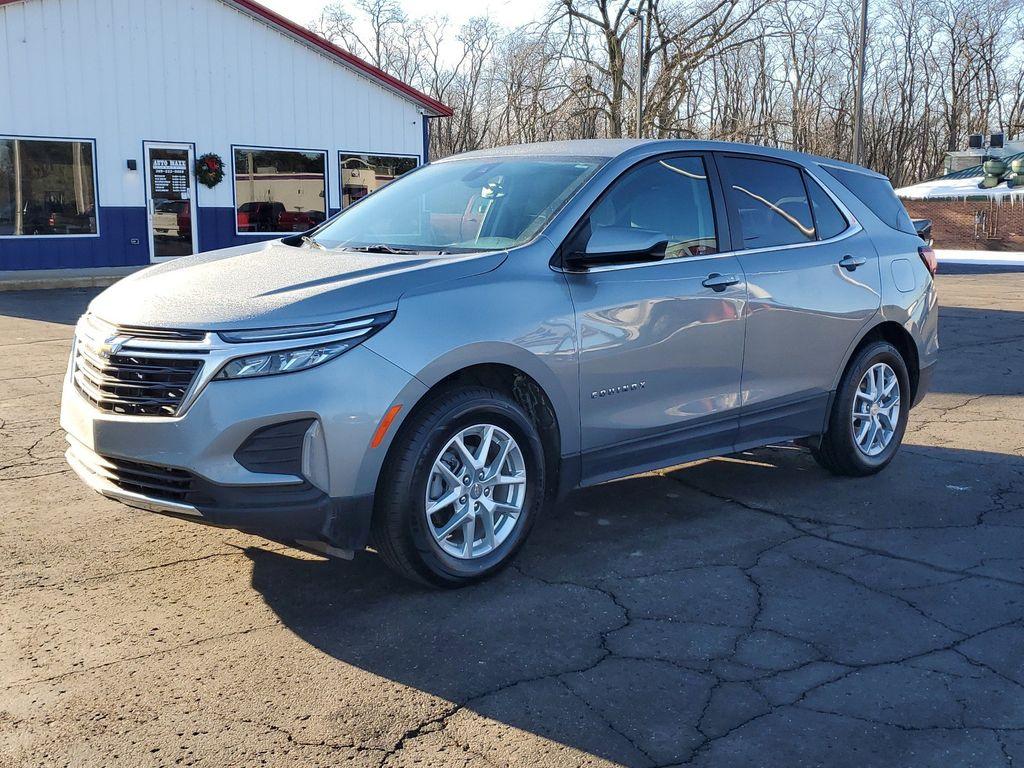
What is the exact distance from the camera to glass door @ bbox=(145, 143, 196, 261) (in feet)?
69.2

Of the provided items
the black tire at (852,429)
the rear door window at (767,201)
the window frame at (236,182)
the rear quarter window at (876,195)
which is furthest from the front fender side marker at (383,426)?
the window frame at (236,182)

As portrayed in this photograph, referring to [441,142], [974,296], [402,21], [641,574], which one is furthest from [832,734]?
[402,21]

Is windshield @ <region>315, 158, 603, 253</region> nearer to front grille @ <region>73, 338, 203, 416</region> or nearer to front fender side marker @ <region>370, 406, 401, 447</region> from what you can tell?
front fender side marker @ <region>370, 406, 401, 447</region>

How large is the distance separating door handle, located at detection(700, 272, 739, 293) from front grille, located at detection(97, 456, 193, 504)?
2.58m

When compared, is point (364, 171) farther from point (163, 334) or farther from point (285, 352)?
point (285, 352)

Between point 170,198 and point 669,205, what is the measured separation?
1821cm

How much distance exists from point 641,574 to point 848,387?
6.82 feet

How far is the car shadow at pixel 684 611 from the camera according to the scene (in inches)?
130

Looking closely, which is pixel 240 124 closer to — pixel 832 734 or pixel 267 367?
pixel 267 367

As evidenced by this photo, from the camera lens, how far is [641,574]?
452 cm

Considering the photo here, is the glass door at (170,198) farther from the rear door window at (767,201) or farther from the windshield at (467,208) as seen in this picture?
the rear door window at (767,201)

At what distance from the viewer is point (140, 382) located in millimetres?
3861

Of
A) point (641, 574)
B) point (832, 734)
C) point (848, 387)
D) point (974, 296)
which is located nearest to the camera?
point (832, 734)

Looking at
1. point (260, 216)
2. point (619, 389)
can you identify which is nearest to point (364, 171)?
point (260, 216)
